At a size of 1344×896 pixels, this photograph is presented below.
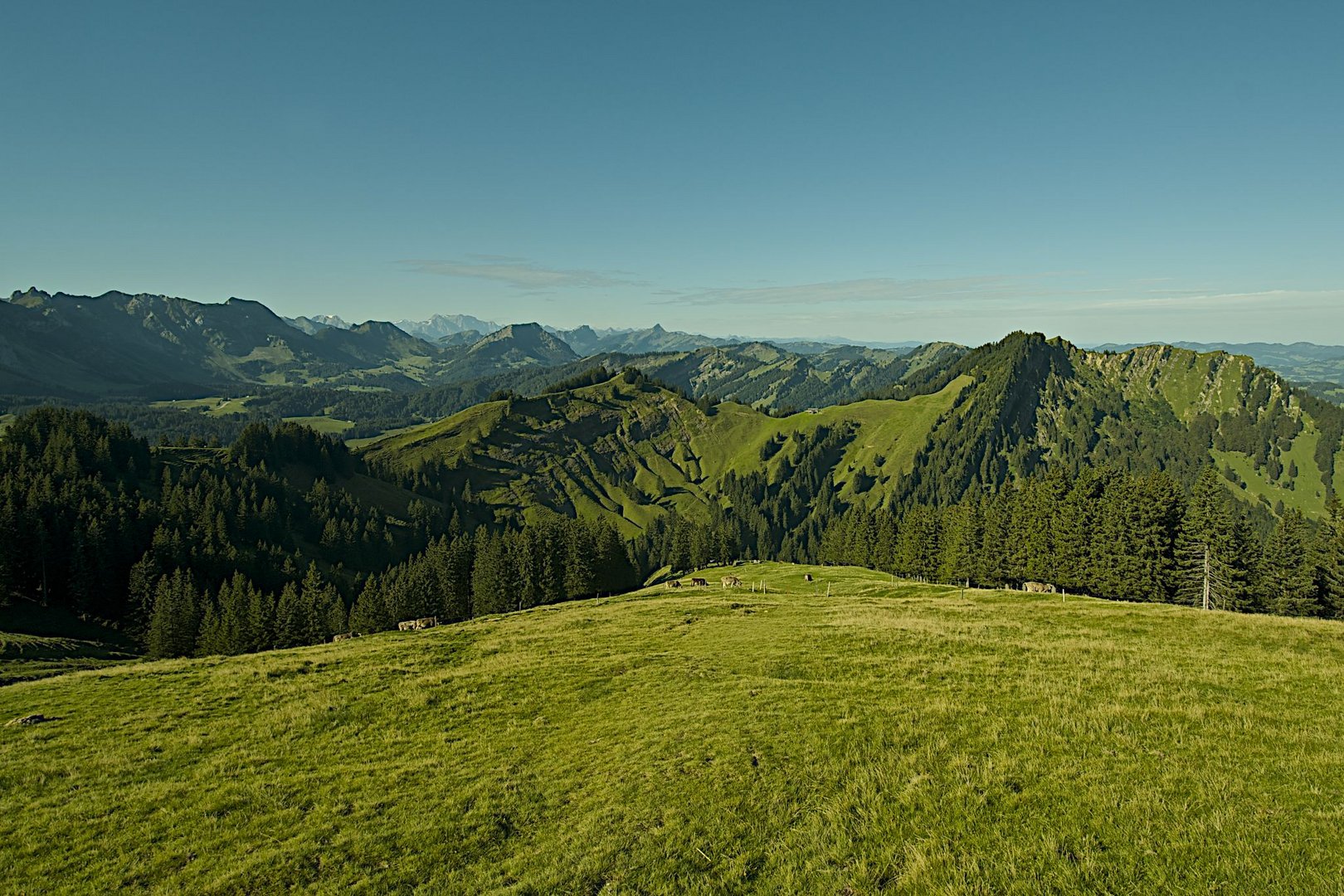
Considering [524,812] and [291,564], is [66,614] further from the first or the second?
[524,812]

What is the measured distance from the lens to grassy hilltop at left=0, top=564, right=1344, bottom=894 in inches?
465

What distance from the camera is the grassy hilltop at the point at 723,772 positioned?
1180 cm

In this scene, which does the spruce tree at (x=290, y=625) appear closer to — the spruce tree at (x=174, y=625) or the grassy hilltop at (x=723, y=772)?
the spruce tree at (x=174, y=625)

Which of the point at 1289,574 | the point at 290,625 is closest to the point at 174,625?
the point at 290,625

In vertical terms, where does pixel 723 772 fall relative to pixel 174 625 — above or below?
above

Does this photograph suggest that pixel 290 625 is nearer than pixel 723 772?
No

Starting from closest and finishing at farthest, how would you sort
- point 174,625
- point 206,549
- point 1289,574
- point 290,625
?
point 1289,574 → point 174,625 → point 290,625 → point 206,549

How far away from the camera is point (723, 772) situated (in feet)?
54.5

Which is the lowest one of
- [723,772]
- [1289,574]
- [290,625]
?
[290,625]

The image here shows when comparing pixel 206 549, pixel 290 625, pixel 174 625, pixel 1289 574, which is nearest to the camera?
pixel 1289 574

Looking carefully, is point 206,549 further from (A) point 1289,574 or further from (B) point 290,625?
(A) point 1289,574

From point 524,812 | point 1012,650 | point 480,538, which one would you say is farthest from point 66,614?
point 1012,650

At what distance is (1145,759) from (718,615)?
3399cm

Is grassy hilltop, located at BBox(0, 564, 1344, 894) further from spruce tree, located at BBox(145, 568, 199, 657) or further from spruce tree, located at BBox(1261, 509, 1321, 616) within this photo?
spruce tree, located at BBox(145, 568, 199, 657)
